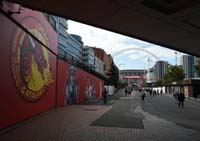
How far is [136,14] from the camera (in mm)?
8312

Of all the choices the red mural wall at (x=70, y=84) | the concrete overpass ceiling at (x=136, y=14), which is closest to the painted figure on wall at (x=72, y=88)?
the red mural wall at (x=70, y=84)

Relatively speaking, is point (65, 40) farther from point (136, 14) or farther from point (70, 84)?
point (136, 14)

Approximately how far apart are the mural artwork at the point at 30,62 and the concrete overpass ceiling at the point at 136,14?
13.8 feet

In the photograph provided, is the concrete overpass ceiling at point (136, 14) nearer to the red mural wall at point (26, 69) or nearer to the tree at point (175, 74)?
the red mural wall at point (26, 69)

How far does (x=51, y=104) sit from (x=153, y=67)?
547ft

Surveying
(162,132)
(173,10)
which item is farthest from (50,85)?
(173,10)

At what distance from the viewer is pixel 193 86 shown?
59125 millimetres

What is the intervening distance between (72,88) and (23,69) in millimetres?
14283

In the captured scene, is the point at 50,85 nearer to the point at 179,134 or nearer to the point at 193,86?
the point at 179,134

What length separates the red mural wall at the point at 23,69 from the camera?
1062 centimetres

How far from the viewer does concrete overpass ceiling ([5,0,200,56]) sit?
24.4 feet

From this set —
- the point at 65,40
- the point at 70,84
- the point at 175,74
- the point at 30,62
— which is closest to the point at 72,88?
the point at 70,84

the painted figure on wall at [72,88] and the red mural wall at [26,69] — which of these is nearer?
the red mural wall at [26,69]

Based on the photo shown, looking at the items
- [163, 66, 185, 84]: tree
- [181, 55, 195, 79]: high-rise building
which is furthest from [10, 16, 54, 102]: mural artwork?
[181, 55, 195, 79]: high-rise building
